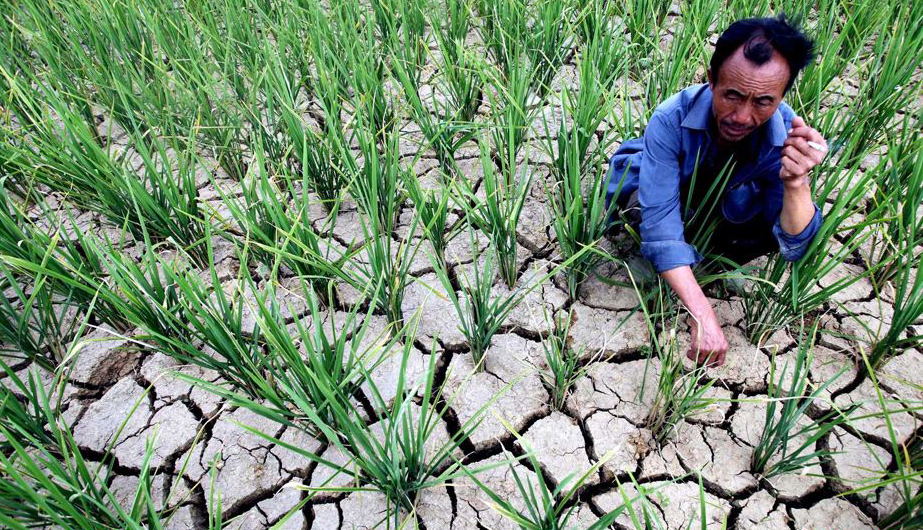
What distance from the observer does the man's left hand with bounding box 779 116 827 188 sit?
1.18 m

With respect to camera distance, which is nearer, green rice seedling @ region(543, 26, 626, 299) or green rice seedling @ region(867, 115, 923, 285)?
green rice seedling @ region(867, 115, 923, 285)

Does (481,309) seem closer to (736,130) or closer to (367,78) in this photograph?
(736,130)

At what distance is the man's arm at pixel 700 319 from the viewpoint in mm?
1291

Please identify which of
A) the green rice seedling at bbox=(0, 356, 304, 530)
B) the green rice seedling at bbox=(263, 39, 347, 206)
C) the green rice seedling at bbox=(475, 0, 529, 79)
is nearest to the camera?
the green rice seedling at bbox=(0, 356, 304, 530)

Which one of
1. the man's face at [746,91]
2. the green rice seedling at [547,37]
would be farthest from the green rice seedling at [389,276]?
the green rice seedling at [547,37]

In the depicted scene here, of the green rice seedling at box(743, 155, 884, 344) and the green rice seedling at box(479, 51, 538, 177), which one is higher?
the green rice seedling at box(479, 51, 538, 177)

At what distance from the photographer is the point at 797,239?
50.9 inches

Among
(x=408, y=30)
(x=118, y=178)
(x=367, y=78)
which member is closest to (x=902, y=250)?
(x=367, y=78)

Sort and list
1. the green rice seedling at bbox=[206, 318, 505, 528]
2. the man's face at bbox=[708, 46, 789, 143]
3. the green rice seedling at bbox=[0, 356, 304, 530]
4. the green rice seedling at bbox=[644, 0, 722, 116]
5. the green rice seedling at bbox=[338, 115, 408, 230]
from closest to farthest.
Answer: the green rice seedling at bbox=[0, 356, 304, 530]
the green rice seedling at bbox=[206, 318, 505, 528]
the man's face at bbox=[708, 46, 789, 143]
the green rice seedling at bbox=[338, 115, 408, 230]
the green rice seedling at bbox=[644, 0, 722, 116]

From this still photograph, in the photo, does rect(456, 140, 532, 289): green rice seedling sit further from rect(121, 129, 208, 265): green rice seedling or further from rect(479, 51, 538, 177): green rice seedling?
rect(121, 129, 208, 265): green rice seedling

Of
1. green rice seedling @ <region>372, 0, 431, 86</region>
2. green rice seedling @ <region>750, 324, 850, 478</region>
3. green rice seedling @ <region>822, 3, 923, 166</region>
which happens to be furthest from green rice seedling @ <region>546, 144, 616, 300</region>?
green rice seedling @ <region>372, 0, 431, 86</region>

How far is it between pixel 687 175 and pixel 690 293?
33 cm

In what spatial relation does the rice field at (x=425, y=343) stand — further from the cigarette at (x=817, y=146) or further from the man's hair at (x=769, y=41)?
the man's hair at (x=769, y=41)

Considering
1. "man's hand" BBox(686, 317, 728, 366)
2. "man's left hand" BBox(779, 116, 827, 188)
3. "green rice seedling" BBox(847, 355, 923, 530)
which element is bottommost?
"green rice seedling" BBox(847, 355, 923, 530)
